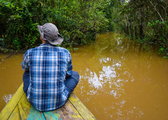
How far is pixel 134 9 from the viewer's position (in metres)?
8.87

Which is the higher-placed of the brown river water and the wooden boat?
the wooden boat

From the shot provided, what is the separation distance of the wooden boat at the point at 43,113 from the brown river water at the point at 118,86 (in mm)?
1056

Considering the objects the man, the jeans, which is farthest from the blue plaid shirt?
the jeans

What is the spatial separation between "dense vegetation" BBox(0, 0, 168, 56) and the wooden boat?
4.12 m

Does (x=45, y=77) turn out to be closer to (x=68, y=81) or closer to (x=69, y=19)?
(x=68, y=81)

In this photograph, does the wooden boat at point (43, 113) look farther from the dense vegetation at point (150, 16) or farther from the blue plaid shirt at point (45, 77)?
the dense vegetation at point (150, 16)

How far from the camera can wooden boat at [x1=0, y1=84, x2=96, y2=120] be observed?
1545 millimetres

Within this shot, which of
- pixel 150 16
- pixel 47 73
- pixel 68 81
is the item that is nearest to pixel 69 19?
pixel 150 16

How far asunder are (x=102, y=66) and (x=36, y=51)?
394 cm

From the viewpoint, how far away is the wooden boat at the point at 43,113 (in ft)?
5.07

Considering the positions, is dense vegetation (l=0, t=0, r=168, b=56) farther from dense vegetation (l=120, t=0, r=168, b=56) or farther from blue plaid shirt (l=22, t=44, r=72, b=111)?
blue plaid shirt (l=22, t=44, r=72, b=111)

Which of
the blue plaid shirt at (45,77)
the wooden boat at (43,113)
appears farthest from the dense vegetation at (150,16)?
the blue plaid shirt at (45,77)

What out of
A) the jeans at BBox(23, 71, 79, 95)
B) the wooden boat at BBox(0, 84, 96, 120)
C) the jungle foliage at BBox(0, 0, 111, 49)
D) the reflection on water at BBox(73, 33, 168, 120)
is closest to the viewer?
the wooden boat at BBox(0, 84, 96, 120)

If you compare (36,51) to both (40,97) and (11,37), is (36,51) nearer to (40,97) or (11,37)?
(40,97)
